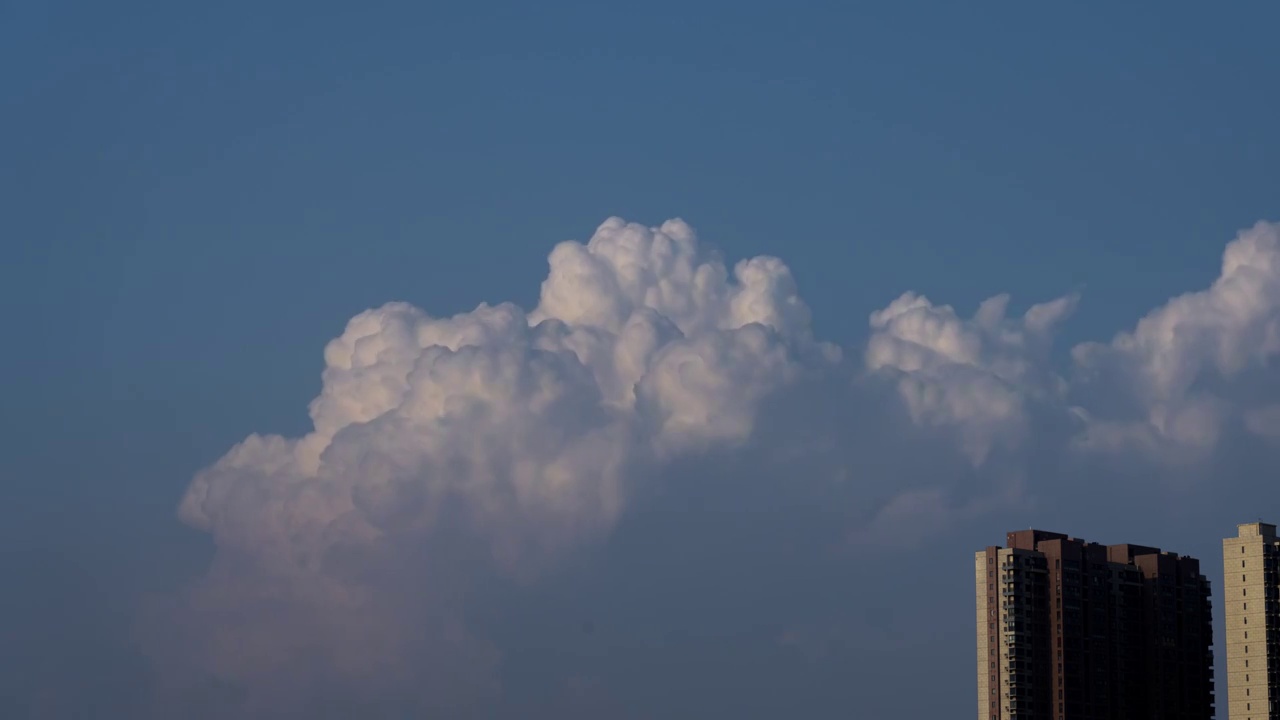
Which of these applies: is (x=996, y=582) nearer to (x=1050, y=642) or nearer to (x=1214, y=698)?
(x=1050, y=642)

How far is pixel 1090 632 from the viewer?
166 metres

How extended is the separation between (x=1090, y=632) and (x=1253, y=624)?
16.2 metres

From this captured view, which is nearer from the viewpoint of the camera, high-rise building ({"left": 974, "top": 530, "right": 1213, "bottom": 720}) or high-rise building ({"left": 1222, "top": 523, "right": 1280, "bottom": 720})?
high-rise building ({"left": 1222, "top": 523, "right": 1280, "bottom": 720})

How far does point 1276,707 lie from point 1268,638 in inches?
207

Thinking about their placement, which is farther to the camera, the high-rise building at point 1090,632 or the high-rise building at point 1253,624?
the high-rise building at point 1090,632

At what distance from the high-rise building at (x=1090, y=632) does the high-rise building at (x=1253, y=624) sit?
12.8 metres

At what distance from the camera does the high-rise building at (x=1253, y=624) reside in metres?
151

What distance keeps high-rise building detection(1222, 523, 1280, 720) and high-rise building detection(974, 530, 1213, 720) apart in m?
12.8

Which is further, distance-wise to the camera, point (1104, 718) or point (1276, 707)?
point (1104, 718)

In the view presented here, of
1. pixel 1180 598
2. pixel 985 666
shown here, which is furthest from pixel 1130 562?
pixel 985 666

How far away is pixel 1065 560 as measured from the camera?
166125mm

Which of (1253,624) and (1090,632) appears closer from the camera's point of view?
(1253,624)

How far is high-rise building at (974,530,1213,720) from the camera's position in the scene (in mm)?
162750

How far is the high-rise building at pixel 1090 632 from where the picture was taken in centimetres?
16275
